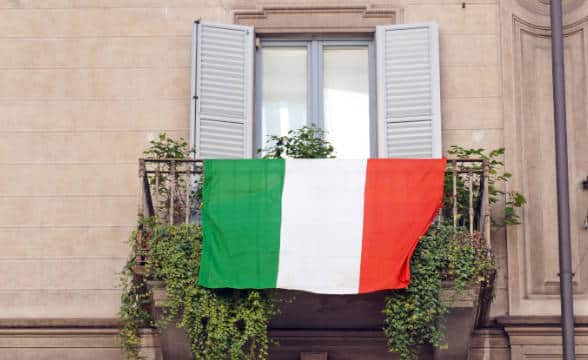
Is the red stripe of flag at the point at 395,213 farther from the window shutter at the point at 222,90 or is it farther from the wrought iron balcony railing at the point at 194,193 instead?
the window shutter at the point at 222,90

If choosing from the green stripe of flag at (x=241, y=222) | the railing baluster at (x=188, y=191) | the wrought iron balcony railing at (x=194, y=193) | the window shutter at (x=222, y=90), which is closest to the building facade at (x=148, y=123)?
the window shutter at (x=222, y=90)

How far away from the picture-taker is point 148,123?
504 inches

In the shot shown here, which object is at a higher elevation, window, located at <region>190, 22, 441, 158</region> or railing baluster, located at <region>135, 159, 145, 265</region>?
window, located at <region>190, 22, 441, 158</region>

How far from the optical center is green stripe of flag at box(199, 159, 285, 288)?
437 inches

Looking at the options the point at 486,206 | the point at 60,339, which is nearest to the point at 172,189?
the point at 60,339

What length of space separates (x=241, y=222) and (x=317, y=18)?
290cm

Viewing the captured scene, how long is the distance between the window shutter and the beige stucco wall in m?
0.26

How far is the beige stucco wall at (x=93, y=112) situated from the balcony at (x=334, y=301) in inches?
27.5

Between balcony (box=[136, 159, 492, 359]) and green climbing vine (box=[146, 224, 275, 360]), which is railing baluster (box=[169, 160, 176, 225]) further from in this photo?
green climbing vine (box=[146, 224, 275, 360])

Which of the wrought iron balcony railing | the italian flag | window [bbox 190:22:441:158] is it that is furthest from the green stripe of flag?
window [bbox 190:22:441:158]

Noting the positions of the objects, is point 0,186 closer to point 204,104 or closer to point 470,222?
point 204,104

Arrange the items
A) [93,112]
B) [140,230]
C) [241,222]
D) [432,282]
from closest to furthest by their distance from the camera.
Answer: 1. [432,282]
2. [241,222]
3. [140,230]
4. [93,112]

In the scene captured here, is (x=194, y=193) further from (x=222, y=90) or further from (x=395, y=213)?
(x=395, y=213)

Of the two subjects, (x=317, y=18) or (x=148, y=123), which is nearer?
(x=148, y=123)
